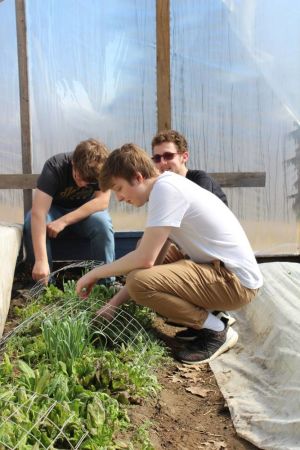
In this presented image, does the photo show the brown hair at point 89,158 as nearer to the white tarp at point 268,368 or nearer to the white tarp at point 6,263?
the white tarp at point 6,263

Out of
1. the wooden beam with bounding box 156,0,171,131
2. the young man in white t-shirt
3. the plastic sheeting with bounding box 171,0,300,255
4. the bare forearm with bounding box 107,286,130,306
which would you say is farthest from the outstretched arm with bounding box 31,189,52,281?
Answer: the plastic sheeting with bounding box 171,0,300,255

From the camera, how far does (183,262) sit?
2584mm

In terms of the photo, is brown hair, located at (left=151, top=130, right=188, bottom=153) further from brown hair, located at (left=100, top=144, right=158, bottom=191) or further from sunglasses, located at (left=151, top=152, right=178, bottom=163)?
brown hair, located at (left=100, top=144, right=158, bottom=191)

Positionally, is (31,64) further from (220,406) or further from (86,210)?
(220,406)

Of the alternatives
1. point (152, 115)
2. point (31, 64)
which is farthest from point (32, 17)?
point (152, 115)

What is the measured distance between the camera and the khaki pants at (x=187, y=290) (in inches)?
97.9

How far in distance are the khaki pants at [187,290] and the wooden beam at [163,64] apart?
2.20 m

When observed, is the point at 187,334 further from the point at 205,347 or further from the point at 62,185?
the point at 62,185

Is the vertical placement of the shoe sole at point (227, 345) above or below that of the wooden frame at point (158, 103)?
below

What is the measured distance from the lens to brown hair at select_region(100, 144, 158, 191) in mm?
2393

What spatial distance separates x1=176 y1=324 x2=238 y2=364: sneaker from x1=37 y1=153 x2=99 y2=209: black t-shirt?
1338mm

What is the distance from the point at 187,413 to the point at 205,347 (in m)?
0.54

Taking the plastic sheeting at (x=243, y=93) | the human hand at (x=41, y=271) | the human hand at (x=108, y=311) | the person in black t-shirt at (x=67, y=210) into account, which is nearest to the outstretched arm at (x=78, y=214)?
the person in black t-shirt at (x=67, y=210)

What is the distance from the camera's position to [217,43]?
444 centimetres
